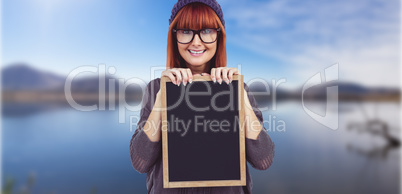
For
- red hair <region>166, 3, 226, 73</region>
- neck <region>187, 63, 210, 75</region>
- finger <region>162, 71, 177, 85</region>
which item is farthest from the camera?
neck <region>187, 63, 210, 75</region>

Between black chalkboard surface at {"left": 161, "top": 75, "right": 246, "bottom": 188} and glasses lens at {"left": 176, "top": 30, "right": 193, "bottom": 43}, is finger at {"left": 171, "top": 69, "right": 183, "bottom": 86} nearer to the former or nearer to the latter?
black chalkboard surface at {"left": 161, "top": 75, "right": 246, "bottom": 188}

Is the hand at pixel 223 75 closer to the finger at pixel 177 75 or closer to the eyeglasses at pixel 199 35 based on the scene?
the finger at pixel 177 75

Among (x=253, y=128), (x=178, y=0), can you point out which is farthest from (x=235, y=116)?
(x=178, y=0)

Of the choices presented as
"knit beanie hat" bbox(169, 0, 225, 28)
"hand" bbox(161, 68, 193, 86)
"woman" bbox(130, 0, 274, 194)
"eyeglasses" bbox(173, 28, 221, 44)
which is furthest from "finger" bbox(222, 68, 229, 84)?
"knit beanie hat" bbox(169, 0, 225, 28)

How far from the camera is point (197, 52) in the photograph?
1574 mm

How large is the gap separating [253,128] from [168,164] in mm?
434

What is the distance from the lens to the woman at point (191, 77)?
1.38 meters

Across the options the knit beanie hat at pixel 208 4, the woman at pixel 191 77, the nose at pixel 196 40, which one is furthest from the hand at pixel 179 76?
the knit beanie hat at pixel 208 4

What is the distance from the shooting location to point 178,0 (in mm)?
1603

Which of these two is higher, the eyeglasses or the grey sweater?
the eyeglasses

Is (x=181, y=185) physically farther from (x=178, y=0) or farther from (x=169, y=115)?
(x=178, y=0)

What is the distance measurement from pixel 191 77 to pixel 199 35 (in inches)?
11.4

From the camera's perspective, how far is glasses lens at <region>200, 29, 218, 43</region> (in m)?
1.53

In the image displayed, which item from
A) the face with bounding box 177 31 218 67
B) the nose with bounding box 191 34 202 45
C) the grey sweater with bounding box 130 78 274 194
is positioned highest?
the nose with bounding box 191 34 202 45
